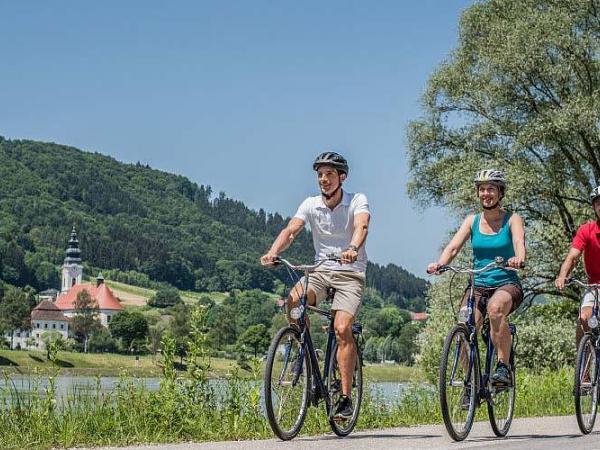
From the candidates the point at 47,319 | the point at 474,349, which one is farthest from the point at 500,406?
the point at 47,319

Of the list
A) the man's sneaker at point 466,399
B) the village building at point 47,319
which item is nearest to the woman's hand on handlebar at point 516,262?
the man's sneaker at point 466,399

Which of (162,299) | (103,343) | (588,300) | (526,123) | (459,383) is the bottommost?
(459,383)

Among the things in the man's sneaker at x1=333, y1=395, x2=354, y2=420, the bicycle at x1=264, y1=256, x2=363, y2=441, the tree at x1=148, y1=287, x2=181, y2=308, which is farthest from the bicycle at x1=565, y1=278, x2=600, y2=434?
the tree at x1=148, y1=287, x2=181, y2=308

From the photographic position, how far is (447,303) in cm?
3020

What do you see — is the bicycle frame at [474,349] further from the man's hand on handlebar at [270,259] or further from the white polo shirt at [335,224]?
the man's hand on handlebar at [270,259]

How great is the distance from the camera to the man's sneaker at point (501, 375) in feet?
27.7

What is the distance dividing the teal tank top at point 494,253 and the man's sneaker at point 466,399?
33.9 inches

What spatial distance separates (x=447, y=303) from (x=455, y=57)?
757 centimetres

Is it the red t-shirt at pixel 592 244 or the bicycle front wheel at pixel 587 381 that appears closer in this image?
the bicycle front wheel at pixel 587 381

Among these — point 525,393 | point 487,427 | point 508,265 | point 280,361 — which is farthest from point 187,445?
point 525,393

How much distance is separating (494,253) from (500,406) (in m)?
1.24

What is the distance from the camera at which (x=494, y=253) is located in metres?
8.49

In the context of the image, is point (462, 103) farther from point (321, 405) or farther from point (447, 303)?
point (321, 405)

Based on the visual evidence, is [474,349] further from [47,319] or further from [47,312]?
[47,312]
